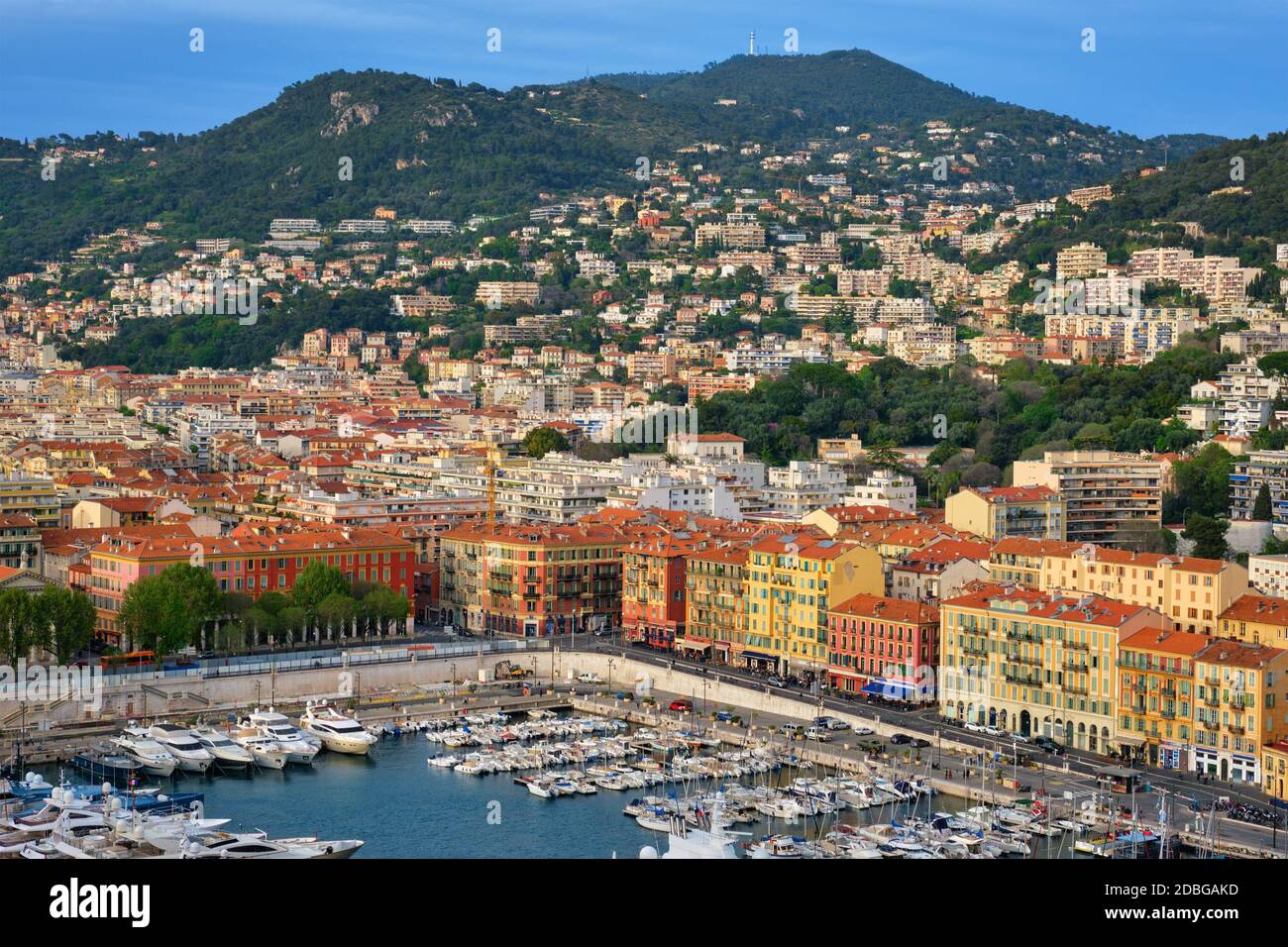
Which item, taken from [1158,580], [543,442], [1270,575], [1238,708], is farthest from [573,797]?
[543,442]

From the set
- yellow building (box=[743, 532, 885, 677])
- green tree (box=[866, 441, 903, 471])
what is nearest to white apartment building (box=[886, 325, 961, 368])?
green tree (box=[866, 441, 903, 471])

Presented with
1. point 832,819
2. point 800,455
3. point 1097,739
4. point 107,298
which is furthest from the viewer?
point 107,298

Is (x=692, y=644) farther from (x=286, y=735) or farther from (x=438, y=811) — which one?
(x=438, y=811)

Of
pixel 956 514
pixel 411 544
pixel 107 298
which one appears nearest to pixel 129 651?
pixel 411 544

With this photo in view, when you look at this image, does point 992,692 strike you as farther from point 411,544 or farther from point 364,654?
point 411,544

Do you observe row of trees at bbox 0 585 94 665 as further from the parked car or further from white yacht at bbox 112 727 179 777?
the parked car
